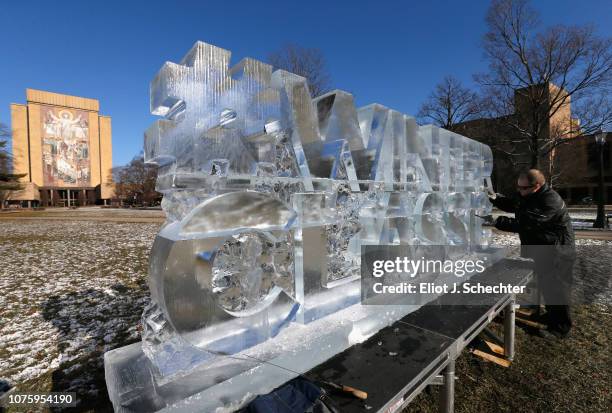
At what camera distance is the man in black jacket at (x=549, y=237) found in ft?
12.0

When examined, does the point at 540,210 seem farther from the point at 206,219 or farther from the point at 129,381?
the point at 129,381

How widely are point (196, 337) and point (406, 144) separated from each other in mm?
2577

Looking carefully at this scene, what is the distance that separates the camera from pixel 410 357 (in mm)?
1986

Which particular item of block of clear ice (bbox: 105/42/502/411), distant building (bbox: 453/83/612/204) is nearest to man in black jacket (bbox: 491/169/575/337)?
block of clear ice (bbox: 105/42/502/411)

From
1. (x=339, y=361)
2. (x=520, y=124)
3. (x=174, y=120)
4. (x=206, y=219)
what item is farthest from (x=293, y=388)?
(x=520, y=124)

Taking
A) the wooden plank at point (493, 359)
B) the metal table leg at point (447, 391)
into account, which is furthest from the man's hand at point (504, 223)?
the metal table leg at point (447, 391)

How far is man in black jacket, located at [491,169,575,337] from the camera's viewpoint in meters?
3.66

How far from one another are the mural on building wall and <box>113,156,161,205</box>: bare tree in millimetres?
8112

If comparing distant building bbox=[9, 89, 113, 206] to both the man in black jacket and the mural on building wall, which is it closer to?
the mural on building wall

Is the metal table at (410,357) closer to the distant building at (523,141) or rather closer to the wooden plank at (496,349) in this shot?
the wooden plank at (496,349)

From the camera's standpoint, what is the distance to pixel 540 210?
3645 millimetres

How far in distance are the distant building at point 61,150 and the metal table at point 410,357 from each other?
63639mm

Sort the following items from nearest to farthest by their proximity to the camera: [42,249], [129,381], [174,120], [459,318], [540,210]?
[129,381]
[174,120]
[459,318]
[540,210]
[42,249]

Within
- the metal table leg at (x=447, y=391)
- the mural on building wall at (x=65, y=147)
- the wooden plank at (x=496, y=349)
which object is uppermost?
Answer: the mural on building wall at (x=65, y=147)
